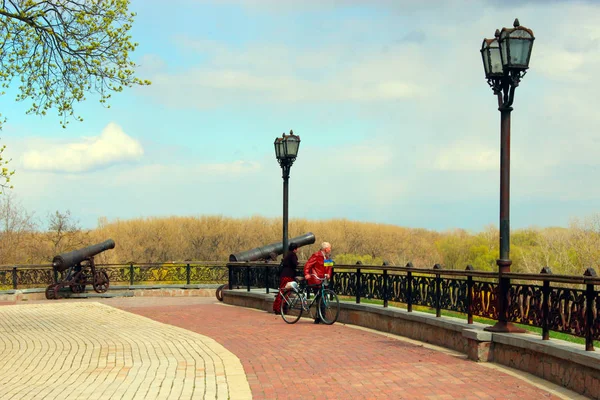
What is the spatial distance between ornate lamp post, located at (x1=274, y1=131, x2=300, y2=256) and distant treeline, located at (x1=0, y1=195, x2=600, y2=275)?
69.9ft

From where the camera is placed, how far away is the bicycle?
623 inches

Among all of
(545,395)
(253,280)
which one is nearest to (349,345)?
(545,395)

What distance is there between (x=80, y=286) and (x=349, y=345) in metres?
19.2

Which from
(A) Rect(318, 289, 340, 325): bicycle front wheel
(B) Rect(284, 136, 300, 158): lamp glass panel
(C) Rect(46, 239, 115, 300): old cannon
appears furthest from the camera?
(C) Rect(46, 239, 115, 300): old cannon

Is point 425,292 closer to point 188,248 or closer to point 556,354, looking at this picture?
point 556,354

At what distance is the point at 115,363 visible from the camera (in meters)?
10.6

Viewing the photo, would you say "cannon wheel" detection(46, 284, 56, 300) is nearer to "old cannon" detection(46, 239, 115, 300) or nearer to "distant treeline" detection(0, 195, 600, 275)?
"old cannon" detection(46, 239, 115, 300)

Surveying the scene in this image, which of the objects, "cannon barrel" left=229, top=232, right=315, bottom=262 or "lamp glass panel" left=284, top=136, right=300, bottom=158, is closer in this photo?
"lamp glass panel" left=284, top=136, right=300, bottom=158

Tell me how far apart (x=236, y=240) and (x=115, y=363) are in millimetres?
42043

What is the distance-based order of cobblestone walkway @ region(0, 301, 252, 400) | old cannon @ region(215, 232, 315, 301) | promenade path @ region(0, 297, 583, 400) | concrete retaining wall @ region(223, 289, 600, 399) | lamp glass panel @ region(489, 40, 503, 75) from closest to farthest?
concrete retaining wall @ region(223, 289, 600, 399) → promenade path @ region(0, 297, 583, 400) → cobblestone walkway @ region(0, 301, 252, 400) → lamp glass panel @ region(489, 40, 503, 75) → old cannon @ region(215, 232, 315, 301)

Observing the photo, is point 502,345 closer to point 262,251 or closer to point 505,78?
point 505,78

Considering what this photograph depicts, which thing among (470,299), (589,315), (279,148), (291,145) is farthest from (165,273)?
(589,315)

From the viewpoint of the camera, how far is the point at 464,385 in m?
8.60

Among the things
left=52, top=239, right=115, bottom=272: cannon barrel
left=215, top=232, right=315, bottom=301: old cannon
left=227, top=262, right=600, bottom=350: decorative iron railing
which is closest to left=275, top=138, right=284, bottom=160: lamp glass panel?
left=227, top=262, right=600, bottom=350: decorative iron railing
